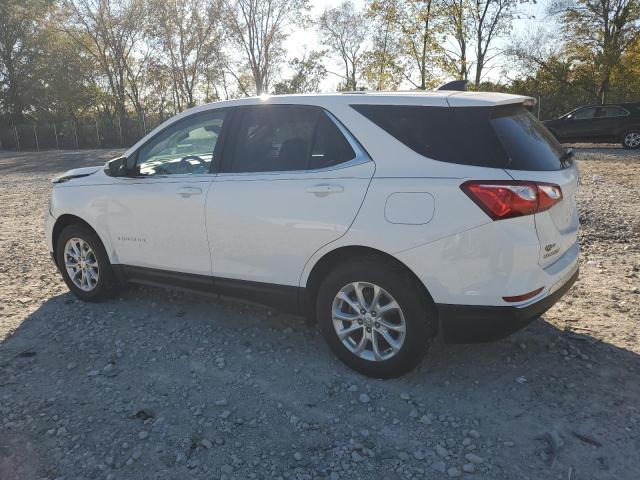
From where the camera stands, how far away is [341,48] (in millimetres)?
42844

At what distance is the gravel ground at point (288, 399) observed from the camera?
8.63ft

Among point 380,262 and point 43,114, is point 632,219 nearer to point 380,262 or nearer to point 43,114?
point 380,262

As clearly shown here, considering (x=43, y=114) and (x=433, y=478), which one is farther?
(x=43, y=114)

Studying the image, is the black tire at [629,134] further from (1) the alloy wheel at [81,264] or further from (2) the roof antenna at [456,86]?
(1) the alloy wheel at [81,264]

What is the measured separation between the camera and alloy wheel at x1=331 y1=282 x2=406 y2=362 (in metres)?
3.19

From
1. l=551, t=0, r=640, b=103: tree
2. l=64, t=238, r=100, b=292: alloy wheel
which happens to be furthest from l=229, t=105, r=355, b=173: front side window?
l=551, t=0, r=640, b=103: tree

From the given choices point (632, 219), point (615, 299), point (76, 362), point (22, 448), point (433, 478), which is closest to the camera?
point (433, 478)

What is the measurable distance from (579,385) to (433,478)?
4.22ft

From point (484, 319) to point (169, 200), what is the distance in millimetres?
2495

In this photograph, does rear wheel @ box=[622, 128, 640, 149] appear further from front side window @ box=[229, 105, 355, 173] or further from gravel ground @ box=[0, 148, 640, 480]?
front side window @ box=[229, 105, 355, 173]

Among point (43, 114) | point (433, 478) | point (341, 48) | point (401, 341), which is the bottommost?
point (433, 478)

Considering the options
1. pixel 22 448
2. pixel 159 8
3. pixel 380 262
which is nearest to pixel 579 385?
pixel 380 262

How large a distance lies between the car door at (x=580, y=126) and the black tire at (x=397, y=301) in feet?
61.2

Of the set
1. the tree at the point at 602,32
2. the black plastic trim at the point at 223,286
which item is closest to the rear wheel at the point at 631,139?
the tree at the point at 602,32
